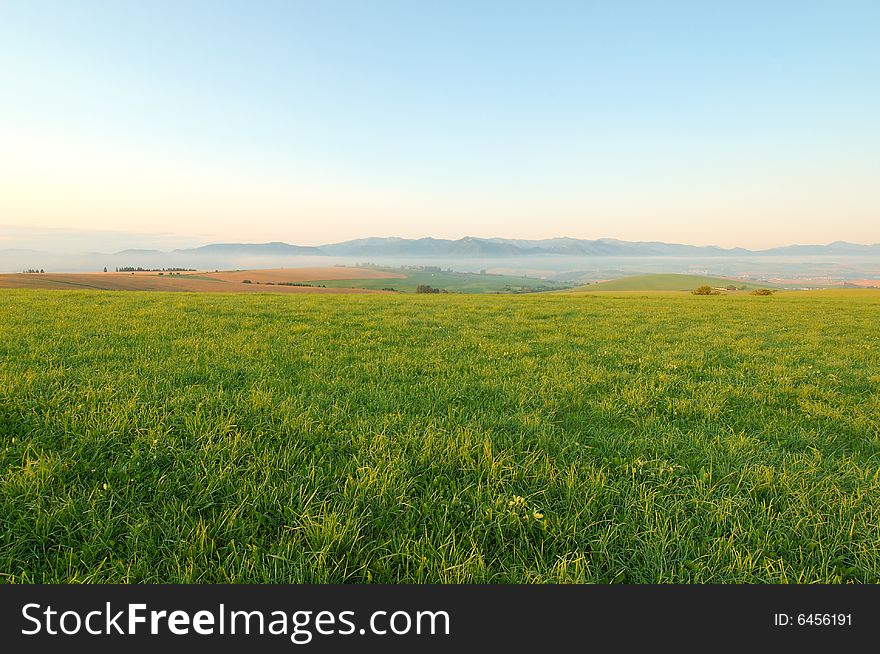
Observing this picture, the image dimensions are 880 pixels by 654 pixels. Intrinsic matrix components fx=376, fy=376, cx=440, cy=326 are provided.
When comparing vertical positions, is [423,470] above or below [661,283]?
below

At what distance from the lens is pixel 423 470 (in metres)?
3.71

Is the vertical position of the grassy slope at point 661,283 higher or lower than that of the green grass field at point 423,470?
higher

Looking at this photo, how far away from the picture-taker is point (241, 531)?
9.32ft

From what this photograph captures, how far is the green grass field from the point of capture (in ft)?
8.64

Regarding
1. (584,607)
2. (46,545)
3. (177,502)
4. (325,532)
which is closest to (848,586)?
(584,607)

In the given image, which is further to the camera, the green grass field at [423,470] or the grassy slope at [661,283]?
the grassy slope at [661,283]

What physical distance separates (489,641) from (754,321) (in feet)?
66.3

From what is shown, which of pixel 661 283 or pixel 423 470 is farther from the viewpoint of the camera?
pixel 661 283

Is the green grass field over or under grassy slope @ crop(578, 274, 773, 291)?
under

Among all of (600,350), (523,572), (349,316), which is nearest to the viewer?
(523,572)

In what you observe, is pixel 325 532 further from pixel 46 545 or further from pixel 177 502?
pixel 46 545

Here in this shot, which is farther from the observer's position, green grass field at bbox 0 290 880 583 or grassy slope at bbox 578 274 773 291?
grassy slope at bbox 578 274 773 291

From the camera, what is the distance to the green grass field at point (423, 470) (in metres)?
2.63

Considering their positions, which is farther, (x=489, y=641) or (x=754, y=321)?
(x=754, y=321)
